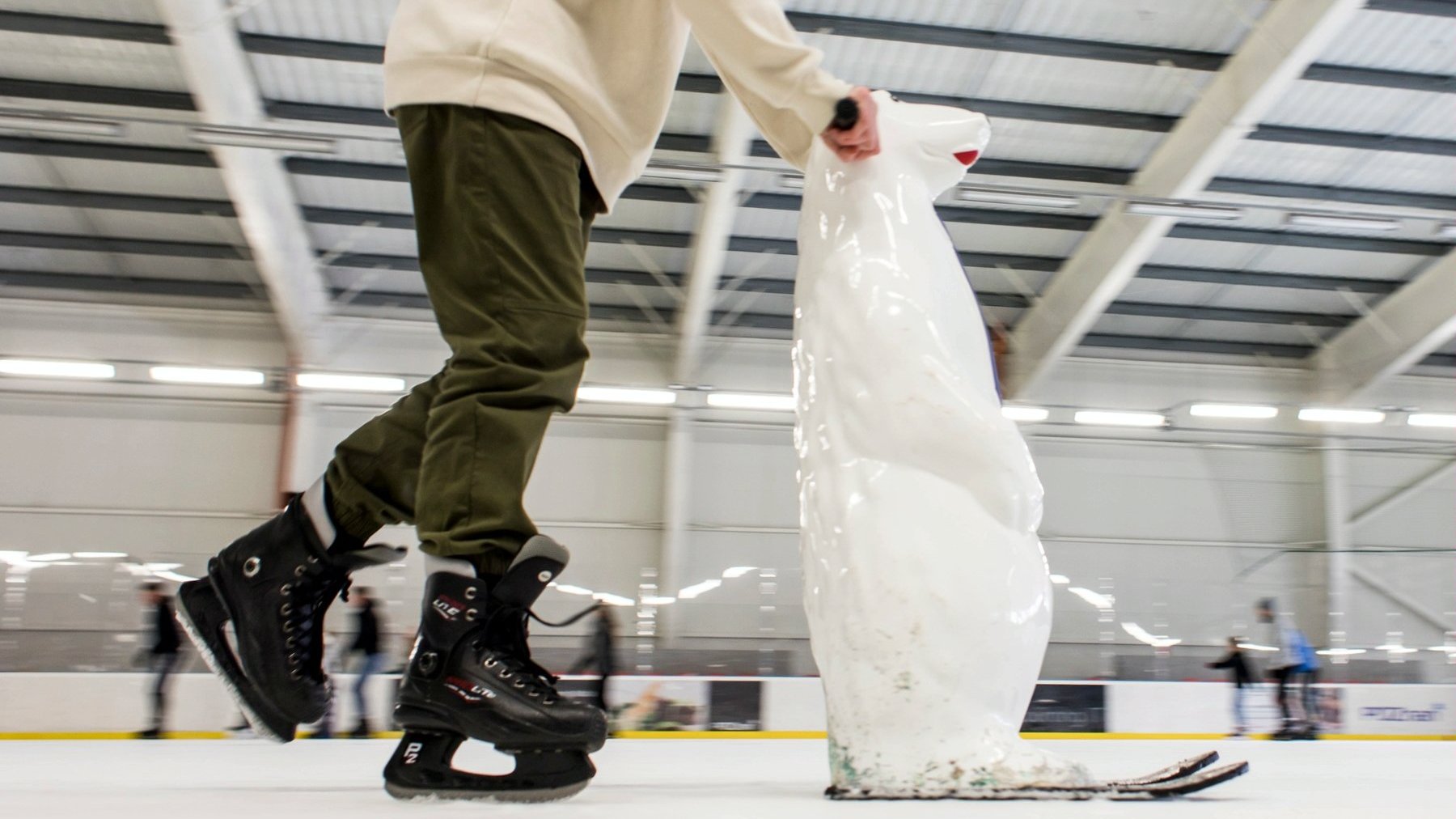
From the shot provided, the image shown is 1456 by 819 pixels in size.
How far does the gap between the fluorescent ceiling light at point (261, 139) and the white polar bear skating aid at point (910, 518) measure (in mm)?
9615

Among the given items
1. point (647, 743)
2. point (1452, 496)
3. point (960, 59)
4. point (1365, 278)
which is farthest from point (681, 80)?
point (1452, 496)

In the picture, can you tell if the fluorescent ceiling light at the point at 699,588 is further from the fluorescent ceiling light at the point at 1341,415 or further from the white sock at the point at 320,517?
the white sock at the point at 320,517

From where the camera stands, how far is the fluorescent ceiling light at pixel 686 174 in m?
10.7

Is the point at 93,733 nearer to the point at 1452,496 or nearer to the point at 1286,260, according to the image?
the point at 1286,260

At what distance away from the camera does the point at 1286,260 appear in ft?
45.6

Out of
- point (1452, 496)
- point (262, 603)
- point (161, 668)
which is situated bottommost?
point (161, 668)

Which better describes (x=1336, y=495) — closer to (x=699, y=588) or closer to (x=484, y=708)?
(x=699, y=588)

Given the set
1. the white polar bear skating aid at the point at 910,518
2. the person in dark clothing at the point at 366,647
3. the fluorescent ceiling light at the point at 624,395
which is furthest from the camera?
the fluorescent ceiling light at the point at 624,395

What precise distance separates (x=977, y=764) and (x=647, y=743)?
2399mm

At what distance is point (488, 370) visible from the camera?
137 centimetres

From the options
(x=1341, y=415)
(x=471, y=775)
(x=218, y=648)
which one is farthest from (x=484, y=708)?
(x=1341, y=415)

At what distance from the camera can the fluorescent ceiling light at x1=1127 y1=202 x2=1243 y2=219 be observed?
11266mm

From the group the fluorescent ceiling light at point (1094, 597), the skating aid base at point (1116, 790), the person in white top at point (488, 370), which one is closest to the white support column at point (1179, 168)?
the fluorescent ceiling light at point (1094, 597)

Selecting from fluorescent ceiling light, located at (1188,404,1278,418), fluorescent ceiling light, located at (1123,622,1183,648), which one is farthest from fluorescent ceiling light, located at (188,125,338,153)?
fluorescent ceiling light, located at (1188,404,1278,418)
